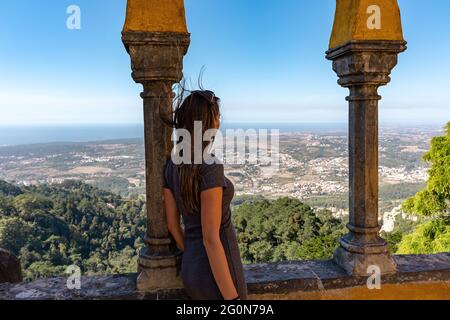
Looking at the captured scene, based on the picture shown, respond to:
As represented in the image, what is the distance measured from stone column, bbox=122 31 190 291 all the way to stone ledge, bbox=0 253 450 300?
0.43ft

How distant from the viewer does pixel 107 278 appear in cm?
276

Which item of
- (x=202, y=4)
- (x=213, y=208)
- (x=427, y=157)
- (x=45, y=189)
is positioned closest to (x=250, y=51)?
(x=202, y=4)

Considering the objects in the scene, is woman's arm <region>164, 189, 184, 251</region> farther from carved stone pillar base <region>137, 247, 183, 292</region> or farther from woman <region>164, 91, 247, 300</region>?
carved stone pillar base <region>137, 247, 183, 292</region>

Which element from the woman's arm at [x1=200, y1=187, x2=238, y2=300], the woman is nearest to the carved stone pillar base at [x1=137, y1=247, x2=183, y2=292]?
the woman

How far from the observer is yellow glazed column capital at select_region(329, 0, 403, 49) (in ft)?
8.90

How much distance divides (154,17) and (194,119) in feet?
3.40

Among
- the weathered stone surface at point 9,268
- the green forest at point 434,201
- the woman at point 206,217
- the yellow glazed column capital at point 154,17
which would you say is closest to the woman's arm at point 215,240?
the woman at point 206,217

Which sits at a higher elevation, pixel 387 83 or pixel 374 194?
pixel 387 83

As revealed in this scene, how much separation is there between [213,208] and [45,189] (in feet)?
51.8

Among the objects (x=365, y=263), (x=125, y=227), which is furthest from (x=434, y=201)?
(x=365, y=263)

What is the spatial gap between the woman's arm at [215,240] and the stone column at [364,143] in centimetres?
140

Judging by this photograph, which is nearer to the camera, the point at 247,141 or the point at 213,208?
the point at 213,208

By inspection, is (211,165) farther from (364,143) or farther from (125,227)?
(125,227)

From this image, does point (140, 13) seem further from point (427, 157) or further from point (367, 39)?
point (427, 157)
